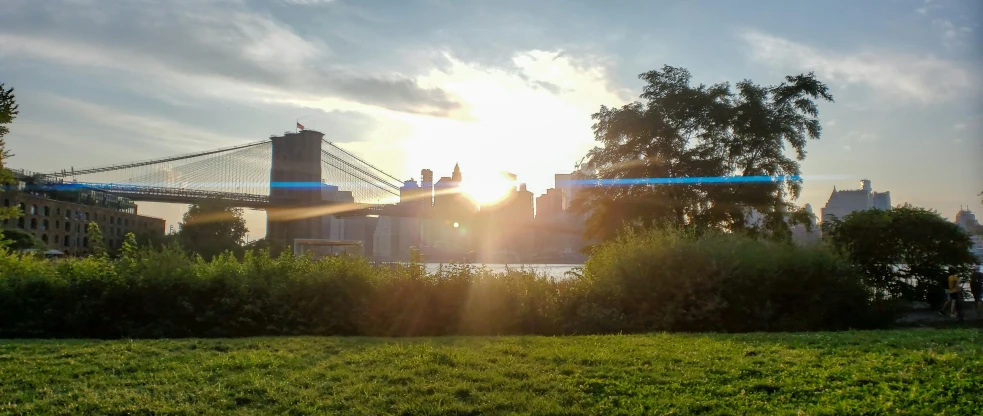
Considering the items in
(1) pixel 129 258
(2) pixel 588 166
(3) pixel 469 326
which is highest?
(2) pixel 588 166

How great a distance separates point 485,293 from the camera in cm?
1241

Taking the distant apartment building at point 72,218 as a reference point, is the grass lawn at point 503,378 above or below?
below

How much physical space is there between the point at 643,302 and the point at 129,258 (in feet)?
30.9

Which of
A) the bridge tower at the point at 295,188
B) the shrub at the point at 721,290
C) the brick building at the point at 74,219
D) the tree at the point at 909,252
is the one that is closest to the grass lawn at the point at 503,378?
the shrub at the point at 721,290

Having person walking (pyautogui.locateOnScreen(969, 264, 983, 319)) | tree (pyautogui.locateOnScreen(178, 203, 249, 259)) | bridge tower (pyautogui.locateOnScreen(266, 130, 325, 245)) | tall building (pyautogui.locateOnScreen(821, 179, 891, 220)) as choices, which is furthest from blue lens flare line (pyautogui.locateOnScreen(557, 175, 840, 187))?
tree (pyautogui.locateOnScreen(178, 203, 249, 259))

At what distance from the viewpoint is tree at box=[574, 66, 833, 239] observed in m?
24.7

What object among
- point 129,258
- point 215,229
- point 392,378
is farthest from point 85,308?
point 215,229

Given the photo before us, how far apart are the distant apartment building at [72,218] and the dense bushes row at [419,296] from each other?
50.6 metres

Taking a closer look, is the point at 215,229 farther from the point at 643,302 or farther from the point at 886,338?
the point at 886,338

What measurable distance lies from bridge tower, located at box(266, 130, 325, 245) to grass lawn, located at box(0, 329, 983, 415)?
4425 cm

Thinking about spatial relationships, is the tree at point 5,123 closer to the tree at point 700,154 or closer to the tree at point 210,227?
the tree at point 700,154

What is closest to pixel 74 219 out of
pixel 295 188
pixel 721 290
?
pixel 295 188

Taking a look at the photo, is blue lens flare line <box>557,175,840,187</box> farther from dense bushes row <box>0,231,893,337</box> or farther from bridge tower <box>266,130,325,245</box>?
bridge tower <box>266,130,325,245</box>

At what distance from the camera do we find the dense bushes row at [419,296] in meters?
11.5
